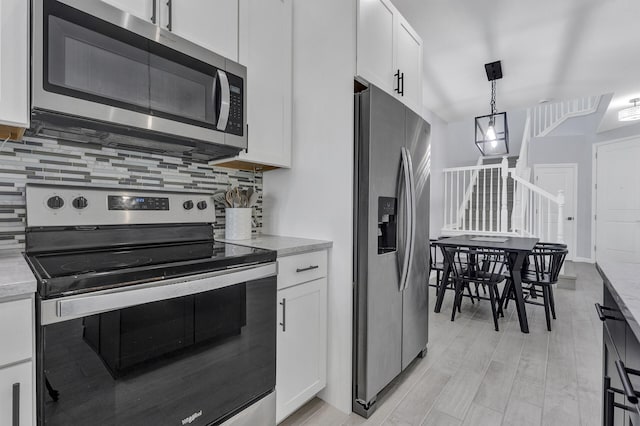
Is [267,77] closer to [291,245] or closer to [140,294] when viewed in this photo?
[291,245]

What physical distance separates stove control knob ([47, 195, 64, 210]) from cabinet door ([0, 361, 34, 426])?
2.27ft

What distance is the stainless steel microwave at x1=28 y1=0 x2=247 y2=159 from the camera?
Result: 3.69ft

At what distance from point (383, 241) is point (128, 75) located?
1.51 meters

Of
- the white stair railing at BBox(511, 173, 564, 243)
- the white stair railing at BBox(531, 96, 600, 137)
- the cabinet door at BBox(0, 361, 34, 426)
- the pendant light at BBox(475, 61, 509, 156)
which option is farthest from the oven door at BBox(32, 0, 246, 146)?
the white stair railing at BBox(531, 96, 600, 137)

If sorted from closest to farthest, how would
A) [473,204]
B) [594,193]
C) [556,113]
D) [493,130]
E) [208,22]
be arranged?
[208,22] → [493,130] → [594,193] → [473,204] → [556,113]

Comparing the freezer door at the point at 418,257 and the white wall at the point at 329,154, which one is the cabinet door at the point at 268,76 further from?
the freezer door at the point at 418,257

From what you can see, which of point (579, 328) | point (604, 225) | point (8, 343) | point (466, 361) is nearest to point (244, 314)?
point (8, 343)

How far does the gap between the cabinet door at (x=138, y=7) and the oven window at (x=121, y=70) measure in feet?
0.32

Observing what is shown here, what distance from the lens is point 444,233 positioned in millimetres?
5527

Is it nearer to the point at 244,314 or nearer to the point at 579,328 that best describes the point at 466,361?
the point at 579,328

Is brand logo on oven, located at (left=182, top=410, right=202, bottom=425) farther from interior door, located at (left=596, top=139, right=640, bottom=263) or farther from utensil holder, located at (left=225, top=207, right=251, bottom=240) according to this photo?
interior door, located at (left=596, top=139, right=640, bottom=263)

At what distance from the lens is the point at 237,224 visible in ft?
6.22

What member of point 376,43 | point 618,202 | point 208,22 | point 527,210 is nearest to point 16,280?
point 208,22

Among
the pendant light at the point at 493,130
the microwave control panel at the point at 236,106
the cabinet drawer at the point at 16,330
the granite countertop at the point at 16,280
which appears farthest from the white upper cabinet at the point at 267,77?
the pendant light at the point at 493,130
